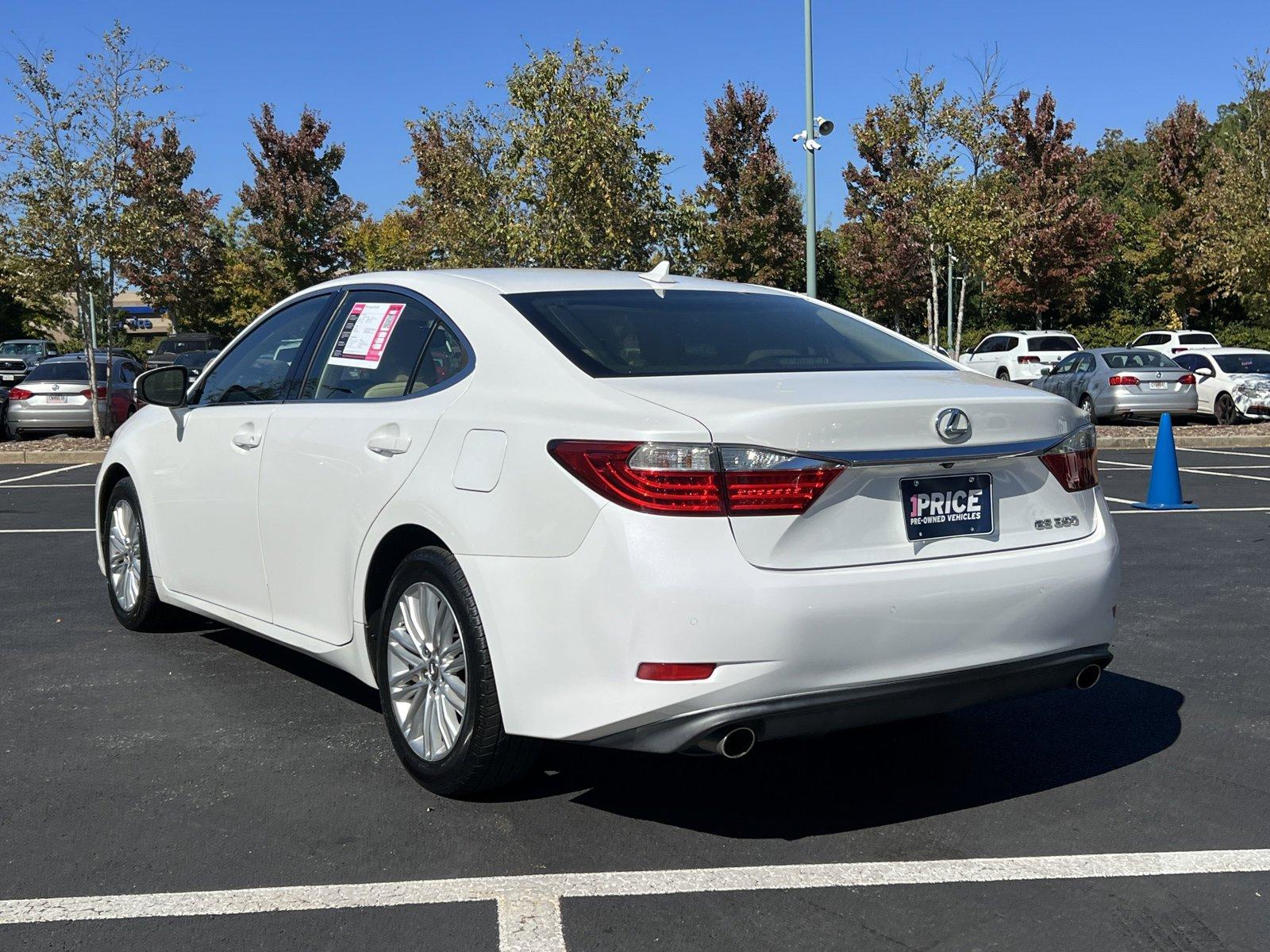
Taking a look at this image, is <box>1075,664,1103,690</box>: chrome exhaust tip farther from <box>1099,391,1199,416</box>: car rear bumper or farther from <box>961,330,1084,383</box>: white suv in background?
<box>961,330,1084,383</box>: white suv in background

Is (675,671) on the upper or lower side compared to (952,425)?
lower

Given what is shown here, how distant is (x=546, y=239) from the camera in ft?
91.4

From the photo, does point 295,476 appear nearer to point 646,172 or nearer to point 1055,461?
point 1055,461

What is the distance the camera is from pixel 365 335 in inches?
195

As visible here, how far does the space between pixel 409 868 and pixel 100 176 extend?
65.1 ft

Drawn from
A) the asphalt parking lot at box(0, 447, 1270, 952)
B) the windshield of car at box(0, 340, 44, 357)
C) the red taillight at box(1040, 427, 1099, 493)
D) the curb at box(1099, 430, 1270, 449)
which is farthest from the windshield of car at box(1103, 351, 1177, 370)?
the windshield of car at box(0, 340, 44, 357)

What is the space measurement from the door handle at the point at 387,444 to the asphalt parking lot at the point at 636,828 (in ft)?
3.51

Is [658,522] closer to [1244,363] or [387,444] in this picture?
[387,444]

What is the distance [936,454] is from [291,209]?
160ft

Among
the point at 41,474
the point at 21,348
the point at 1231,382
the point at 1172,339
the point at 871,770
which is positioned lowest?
the point at 871,770

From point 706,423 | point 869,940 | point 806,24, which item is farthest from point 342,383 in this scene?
point 806,24

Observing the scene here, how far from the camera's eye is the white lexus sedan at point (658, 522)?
11.6ft

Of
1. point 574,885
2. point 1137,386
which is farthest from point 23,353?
point 574,885

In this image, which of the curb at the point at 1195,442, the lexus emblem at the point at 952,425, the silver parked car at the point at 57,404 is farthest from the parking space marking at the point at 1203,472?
the silver parked car at the point at 57,404
